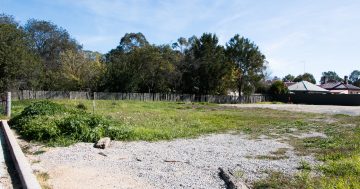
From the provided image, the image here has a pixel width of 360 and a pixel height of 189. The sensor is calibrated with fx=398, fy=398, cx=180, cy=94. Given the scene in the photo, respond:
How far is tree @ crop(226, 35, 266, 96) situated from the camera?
242 feet

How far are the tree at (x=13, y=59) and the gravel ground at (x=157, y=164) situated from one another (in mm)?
30472

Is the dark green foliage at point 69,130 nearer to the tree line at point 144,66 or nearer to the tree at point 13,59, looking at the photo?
the tree at point 13,59

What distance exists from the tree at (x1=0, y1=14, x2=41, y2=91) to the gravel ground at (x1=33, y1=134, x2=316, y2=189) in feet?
100.0

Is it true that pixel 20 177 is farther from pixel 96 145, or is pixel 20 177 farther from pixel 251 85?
pixel 251 85

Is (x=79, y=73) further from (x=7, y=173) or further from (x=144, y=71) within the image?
(x=7, y=173)

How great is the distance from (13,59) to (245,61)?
4583 cm

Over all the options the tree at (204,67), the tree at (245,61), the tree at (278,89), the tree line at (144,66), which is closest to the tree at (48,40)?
the tree line at (144,66)

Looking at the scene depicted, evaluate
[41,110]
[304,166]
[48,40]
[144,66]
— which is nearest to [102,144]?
[304,166]

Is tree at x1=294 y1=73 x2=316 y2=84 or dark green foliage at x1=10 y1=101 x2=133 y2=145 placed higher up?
tree at x1=294 y1=73 x2=316 y2=84

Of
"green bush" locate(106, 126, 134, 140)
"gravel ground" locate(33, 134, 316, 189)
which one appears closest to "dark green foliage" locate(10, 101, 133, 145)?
"green bush" locate(106, 126, 134, 140)

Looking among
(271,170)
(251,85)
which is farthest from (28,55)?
(251,85)

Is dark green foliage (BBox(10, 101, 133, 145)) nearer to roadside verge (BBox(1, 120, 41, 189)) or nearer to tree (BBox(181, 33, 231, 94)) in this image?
roadside verge (BBox(1, 120, 41, 189))

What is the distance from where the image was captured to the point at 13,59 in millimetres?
38594

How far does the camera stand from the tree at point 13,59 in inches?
1508
